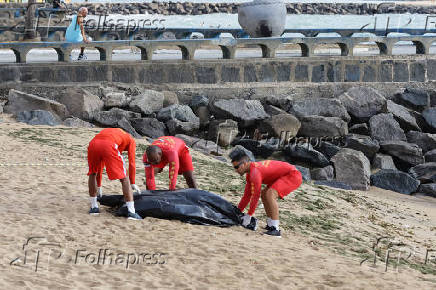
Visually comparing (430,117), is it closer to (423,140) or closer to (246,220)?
(423,140)

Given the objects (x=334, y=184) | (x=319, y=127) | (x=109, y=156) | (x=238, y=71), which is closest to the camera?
(x=109, y=156)

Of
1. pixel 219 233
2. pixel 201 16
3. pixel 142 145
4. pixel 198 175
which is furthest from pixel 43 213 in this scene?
pixel 201 16

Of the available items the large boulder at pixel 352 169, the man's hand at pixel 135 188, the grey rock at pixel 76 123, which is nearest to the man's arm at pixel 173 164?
the man's hand at pixel 135 188

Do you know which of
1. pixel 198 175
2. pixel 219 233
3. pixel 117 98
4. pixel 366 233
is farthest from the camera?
pixel 117 98

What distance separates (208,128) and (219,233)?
33.1 feet

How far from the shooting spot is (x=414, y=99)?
21562 millimetres

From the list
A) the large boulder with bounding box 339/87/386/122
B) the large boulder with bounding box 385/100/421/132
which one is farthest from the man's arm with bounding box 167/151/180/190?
the large boulder with bounding box 385/100/421/132

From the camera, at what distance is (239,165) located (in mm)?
9164

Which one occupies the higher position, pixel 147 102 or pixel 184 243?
pixel 184 243

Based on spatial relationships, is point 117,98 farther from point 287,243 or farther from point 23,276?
point 23,276

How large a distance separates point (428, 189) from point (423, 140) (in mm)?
3880

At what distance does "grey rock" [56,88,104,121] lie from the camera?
58.0ft

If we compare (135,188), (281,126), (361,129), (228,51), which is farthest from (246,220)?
(228,51)

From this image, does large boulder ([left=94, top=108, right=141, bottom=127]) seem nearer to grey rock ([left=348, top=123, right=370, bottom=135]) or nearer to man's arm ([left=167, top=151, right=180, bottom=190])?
grey rock ([left=348, top=123, right=370, bottom=135])
